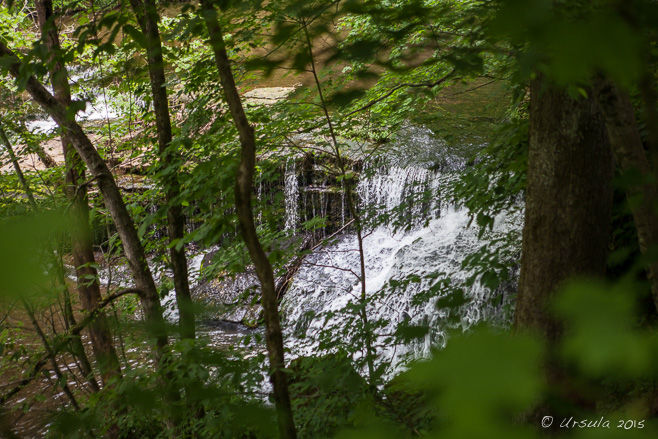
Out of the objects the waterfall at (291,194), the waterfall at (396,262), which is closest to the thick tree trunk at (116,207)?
the waterfall at (396,262)

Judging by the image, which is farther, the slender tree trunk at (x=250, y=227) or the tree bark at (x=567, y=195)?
the tree bark at (x=567, y=195)

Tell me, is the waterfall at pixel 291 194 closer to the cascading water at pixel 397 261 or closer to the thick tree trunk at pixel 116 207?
the cascading water at pixel 397 261

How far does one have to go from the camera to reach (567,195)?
1.77 metres

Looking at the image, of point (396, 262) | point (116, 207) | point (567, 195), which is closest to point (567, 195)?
point (567, 195)

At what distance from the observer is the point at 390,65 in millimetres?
1332

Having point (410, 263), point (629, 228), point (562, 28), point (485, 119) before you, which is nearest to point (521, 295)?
point (562, 28)

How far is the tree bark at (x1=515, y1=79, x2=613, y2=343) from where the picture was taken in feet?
5.76

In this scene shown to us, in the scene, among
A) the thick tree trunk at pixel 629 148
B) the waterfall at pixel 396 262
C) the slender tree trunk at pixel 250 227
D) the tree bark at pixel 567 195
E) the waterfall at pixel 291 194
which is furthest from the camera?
the waterfall at pixel 291 194

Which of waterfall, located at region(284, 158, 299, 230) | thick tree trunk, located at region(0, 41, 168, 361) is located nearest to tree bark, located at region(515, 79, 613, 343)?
thick tree trunk, located at region(0, 41, 168, 361)

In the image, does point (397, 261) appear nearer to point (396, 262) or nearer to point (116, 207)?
point (396, 262)

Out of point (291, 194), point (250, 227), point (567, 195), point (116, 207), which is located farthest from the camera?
point (291, 194)

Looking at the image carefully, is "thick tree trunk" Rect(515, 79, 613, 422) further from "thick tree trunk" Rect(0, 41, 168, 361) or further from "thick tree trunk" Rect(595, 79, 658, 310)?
"thick tree trunk" Rect(0, 41, 168, 361)

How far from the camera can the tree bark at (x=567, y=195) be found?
176 cm

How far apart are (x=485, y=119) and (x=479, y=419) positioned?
5.92 m
